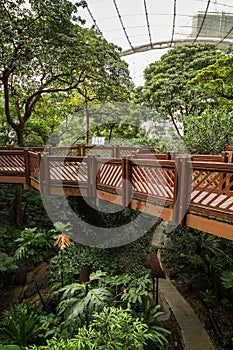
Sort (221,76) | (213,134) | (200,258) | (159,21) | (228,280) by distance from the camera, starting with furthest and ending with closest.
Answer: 1. (159,21)
2. (221,76)
3. (213,134)
4. (200,258)
5. (228,280)

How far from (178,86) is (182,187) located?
12384 mm

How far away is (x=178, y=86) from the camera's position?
568 inches

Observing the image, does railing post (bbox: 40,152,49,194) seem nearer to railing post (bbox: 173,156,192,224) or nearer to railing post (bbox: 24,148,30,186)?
railing post (bbox: 24,148,30,186)

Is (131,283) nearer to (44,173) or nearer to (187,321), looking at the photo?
(187,321)

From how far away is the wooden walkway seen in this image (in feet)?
11.2

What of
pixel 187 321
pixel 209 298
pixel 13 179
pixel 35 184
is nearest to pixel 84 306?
pixel 187 321

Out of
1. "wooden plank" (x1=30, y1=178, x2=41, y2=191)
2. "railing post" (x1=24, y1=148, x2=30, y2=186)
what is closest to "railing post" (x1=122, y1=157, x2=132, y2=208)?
"wooden plank" (x1=30, y1=178, x2=41, y2=191)

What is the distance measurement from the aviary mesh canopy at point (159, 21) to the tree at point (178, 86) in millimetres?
1347

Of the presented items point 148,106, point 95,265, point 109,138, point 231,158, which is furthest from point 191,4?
point 95,265

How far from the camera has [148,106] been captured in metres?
15.5

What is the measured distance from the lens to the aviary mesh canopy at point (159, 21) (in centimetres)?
1215

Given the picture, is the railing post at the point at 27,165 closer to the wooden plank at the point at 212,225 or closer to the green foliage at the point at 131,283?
the green foliage at the point at 131,283

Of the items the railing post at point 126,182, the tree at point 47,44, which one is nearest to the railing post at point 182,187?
the railing post at point 126,182

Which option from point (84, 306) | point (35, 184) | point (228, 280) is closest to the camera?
point (84, 306)
